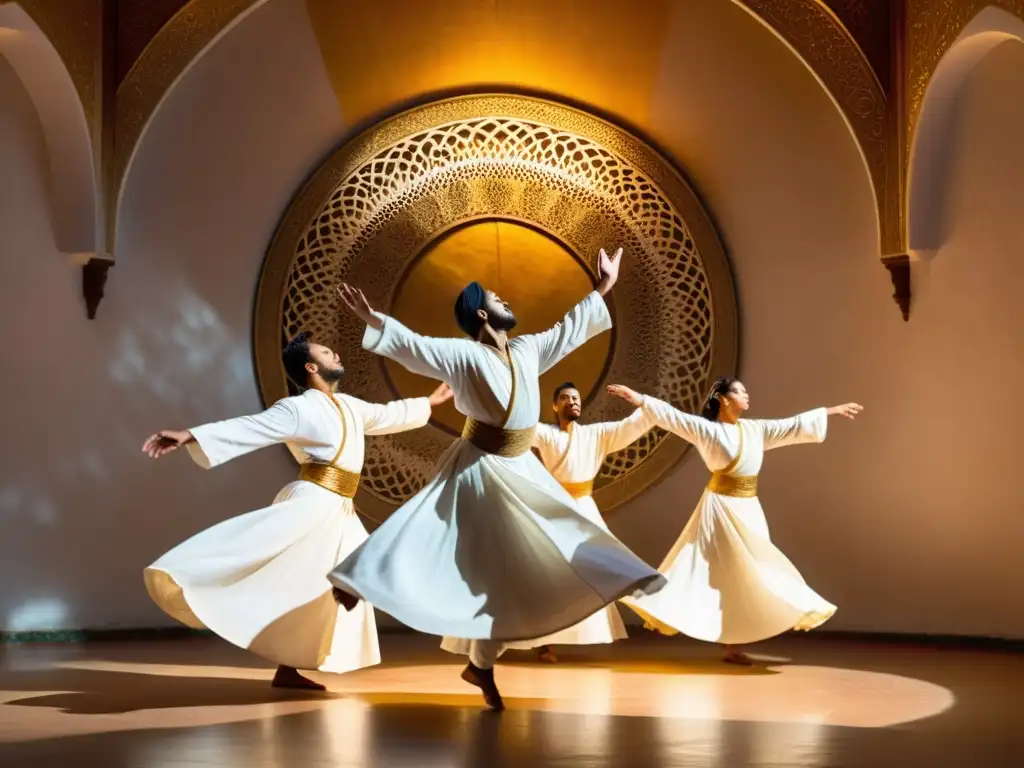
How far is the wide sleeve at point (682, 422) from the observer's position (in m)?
6.00

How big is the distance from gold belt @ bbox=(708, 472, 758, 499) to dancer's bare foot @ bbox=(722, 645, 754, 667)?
2.20ft

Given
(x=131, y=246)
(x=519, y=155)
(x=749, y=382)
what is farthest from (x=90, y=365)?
(x=749, y=382)

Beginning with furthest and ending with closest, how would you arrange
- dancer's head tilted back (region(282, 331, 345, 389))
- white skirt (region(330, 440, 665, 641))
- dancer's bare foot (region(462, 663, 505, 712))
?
dancer's head tilted back (region(282, 331, 345, 389)) → dancer's bare foot (region(462, 663, 505, 712)) → white skirt (region(330, 440, 665, 641))

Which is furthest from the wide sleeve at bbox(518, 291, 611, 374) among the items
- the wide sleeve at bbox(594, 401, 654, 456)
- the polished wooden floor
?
the wide sleeve at bbox(594, 401, 654, 456)

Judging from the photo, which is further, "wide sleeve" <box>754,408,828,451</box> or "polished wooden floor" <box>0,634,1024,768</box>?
"wide sleeve" <box>754,408,828,451</box>

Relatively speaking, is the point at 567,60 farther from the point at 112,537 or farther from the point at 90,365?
the point at 112,537

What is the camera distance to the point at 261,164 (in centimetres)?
730

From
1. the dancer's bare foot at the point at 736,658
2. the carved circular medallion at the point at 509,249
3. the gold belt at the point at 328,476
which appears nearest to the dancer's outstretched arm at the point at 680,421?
the dancer's bare foot at the point at 736,658

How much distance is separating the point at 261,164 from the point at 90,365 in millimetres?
1414

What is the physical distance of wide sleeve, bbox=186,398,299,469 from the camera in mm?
4562

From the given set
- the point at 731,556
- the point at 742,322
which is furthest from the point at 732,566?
the point at 742,322

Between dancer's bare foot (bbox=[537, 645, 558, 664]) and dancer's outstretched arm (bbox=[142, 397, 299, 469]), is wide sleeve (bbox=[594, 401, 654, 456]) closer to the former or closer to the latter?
dancer's bare foot (bbox=[537, 645, 558, 664])

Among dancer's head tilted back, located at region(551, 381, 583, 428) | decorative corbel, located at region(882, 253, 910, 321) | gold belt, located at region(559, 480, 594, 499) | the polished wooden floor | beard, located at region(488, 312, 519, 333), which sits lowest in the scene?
the polished wooden floor

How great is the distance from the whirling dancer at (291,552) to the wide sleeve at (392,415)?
0.53 feet
